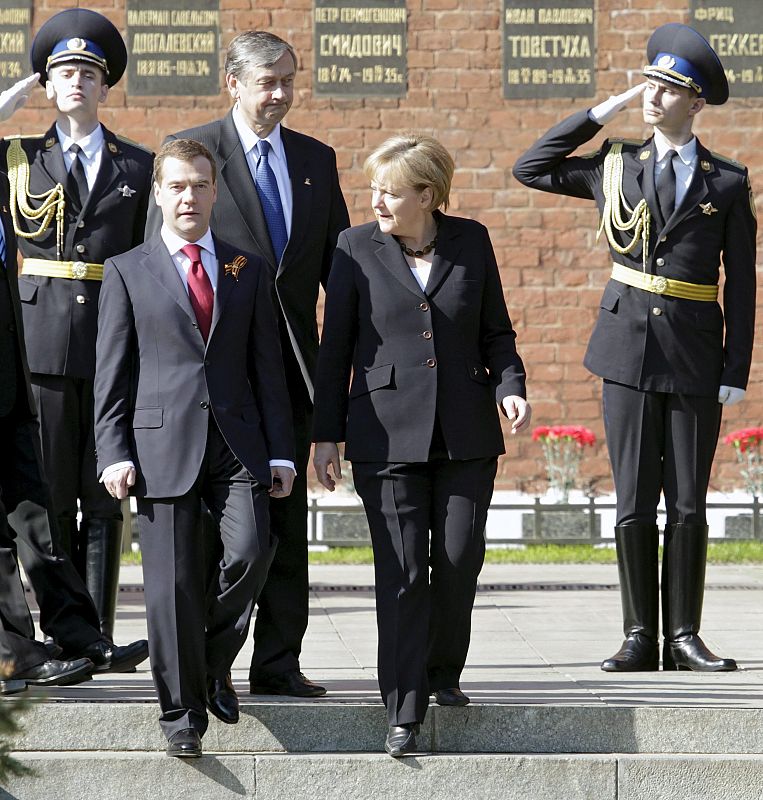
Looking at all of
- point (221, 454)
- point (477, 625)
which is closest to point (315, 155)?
point (221, 454)

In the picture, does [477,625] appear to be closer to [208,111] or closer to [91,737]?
[91,737]

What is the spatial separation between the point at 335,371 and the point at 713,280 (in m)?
1.66

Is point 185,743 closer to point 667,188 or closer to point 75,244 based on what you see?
point 75,244

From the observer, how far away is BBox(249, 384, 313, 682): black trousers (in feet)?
16.2

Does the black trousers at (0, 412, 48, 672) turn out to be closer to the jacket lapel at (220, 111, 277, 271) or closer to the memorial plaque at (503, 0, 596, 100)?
the jacket lapel at (220, 111, 277, 271)

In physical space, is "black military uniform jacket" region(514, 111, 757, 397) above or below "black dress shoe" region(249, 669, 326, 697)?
above

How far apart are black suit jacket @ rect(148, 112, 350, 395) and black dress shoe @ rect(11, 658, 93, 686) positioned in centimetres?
102

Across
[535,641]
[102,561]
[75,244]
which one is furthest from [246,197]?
[535,641]

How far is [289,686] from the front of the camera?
4887 millimetres

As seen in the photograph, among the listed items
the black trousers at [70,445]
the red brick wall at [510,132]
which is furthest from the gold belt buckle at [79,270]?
the red brick wall at [510,132]

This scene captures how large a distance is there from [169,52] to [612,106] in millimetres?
6129

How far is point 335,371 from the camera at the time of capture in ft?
15.5

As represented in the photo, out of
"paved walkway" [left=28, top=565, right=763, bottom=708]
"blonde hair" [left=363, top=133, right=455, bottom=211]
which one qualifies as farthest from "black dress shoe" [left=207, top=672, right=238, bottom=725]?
"blonde hair" [left=363, top=133, right=455, bottom=211]

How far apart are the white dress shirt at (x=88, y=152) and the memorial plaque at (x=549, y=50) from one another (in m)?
6.07
